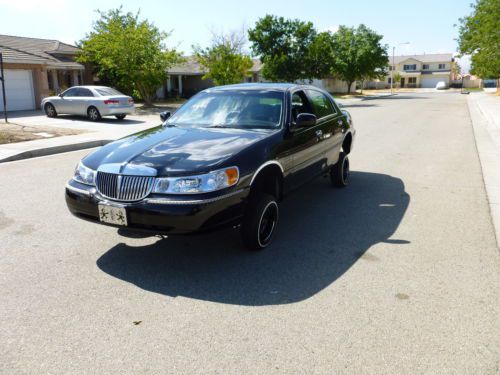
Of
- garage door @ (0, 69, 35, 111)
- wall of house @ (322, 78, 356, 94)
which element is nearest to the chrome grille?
garage door @ (0, 69, 35, 111)

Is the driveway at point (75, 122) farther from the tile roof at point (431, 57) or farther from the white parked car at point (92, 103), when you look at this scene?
the tile roof at point (431, 57)

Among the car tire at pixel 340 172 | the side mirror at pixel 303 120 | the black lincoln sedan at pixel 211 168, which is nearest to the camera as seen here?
the black lincoln sedan at pixel 211 168

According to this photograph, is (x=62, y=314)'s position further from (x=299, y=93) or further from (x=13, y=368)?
(x=299, y=93)

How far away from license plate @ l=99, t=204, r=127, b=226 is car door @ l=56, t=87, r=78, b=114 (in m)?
17.3

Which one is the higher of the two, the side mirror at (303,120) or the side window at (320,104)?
the side window at (320,104)

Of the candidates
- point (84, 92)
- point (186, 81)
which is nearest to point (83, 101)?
point (84, 92)

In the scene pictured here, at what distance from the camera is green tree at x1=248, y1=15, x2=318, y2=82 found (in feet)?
132

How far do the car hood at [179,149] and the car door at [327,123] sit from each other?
62.5 inches

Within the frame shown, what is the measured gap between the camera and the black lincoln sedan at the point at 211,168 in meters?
4.00

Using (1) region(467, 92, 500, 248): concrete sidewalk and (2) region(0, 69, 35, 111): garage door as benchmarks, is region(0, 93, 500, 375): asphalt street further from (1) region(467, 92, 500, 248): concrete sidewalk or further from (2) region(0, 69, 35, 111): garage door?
(2) region(0, 69, 35, 111): garage door

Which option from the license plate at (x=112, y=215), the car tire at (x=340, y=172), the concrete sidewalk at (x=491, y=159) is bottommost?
the concrete sidewalk at (x=491, y=159)

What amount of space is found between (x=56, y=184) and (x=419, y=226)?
589cm

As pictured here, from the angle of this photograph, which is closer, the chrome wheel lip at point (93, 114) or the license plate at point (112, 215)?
the license plate at point (112, 215)

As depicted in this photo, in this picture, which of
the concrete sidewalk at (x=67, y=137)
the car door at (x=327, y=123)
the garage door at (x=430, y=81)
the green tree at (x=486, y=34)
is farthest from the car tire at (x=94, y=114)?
the garage door at (x=430, y=81)
